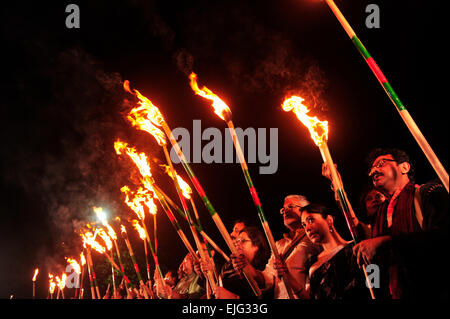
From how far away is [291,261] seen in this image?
4758mm

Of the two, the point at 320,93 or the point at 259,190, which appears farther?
the point at 259,190

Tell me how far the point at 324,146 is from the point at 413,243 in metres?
1.27

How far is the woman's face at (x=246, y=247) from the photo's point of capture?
5.68 meters

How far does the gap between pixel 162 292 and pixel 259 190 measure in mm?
3041

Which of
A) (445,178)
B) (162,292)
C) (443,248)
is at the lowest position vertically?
(162,292)

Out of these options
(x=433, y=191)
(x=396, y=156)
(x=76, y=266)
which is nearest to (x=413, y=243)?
(x=433, y=191)

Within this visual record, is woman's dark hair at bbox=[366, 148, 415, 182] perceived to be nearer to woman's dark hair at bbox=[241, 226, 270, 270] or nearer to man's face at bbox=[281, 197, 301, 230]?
man's face at bbox=[281, 197, 301, 230]

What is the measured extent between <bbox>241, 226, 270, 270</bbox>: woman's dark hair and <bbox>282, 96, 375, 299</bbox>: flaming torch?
6.10 feet

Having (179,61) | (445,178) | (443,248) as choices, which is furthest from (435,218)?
(179,61)

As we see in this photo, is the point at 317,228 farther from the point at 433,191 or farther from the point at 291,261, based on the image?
the point at 433,191

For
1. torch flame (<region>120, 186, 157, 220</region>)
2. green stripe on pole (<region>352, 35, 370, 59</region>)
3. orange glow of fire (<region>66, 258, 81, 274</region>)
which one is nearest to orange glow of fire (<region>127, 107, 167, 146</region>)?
torch flame (<region>120, 186, 157, 220</region>)

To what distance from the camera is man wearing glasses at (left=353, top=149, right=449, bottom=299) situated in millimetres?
2902

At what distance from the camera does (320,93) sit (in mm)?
5273
